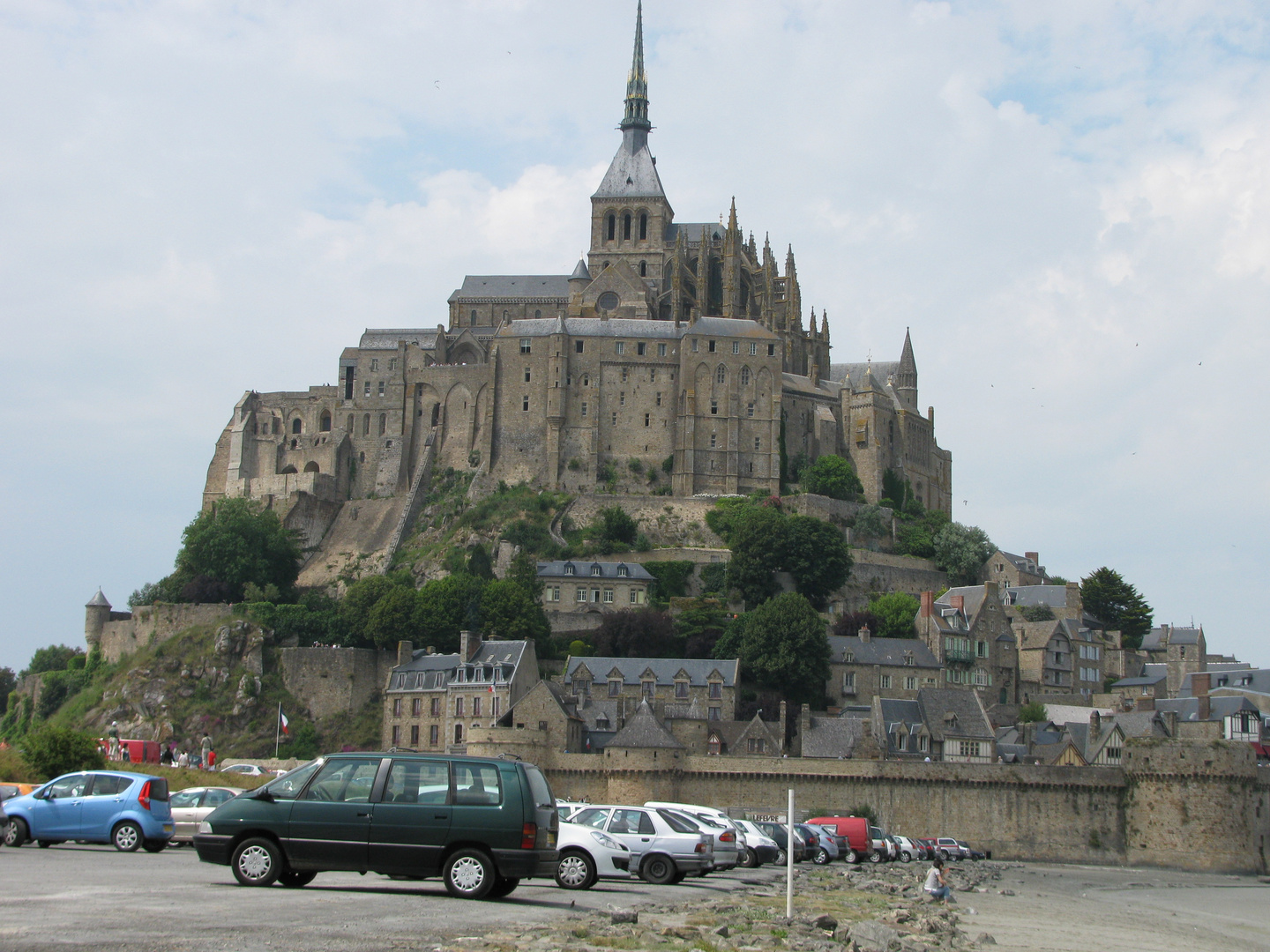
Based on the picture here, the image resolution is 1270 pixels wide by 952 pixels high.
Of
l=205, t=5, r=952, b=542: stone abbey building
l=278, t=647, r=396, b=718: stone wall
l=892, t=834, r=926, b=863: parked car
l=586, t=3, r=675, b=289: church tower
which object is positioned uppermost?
l=586, t=3, r=675, b=289: church tower

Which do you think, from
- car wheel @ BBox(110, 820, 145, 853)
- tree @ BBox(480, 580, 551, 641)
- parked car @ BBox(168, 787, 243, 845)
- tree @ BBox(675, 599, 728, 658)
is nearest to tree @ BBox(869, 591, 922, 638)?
tree @ BBox(675, 599, 728, 658)

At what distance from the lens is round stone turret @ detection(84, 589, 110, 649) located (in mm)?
81438

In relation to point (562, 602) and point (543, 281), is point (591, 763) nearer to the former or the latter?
point (562, 602)

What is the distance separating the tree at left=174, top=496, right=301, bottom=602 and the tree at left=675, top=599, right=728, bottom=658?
79.4 feet

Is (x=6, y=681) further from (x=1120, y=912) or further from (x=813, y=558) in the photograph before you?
(x=1120, y=912)

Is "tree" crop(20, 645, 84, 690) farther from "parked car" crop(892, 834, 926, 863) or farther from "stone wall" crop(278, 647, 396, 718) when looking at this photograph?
"parked car" crop(892, 834, 926, 863)

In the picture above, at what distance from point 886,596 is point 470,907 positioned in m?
65.9

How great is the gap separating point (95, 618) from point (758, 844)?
58578 millimetres

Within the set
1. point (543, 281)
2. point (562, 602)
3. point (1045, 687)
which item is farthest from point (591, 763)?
point (543, 281)

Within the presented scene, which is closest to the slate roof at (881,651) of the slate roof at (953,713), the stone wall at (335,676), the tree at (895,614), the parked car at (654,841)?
the tree at (895,614)

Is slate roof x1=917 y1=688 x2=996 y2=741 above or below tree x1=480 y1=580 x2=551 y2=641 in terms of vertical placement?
below

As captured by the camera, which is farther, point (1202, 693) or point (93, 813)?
point (1202, 693)

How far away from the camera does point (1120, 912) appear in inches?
1409

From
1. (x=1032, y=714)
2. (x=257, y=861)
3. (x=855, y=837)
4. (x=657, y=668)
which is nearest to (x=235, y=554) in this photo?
(x=657, y=668)
